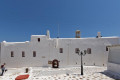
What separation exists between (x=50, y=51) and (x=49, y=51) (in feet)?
0.65

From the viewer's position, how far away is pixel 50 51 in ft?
57.4

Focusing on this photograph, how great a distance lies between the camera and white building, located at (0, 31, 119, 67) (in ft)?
55.2

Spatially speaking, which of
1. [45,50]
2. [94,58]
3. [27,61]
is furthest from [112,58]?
[27,61]

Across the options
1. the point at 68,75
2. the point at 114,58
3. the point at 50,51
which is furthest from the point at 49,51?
the point at 114,58

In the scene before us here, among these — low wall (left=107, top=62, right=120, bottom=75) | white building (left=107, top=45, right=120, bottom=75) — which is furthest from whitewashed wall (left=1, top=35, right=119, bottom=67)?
low wall (left=107, top=62, right=120, bottom=75)

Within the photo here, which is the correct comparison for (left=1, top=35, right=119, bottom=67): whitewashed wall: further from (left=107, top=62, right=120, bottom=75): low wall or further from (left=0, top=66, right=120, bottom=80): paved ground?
(left=107, top=62, right=120, bottom=75): low wall

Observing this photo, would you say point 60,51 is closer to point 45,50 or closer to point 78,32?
point 45,50

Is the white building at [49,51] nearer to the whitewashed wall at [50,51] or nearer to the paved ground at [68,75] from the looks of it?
the whitewashed wall at [50,51]

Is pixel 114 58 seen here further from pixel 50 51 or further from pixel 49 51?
pixel 49 51

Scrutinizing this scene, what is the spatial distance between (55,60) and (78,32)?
7730 millimetres

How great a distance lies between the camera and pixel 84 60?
16.9 meters

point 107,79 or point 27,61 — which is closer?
point 107,79

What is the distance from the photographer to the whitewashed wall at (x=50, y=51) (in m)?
16.8

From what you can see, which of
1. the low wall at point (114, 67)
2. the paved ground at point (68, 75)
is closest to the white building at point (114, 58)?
the low wall at point (114, 67)
